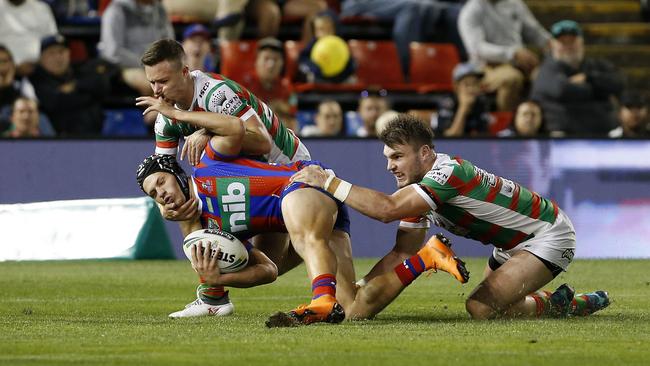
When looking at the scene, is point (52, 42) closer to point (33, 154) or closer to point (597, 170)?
point (33, 154)

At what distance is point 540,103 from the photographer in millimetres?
18141

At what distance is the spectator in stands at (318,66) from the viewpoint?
18.8 m

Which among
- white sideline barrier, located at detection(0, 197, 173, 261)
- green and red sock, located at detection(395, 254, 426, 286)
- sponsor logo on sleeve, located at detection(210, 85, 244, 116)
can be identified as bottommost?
white sideline barrier, located at detection(0, 197, 173, 261)

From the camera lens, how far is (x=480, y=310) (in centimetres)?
917

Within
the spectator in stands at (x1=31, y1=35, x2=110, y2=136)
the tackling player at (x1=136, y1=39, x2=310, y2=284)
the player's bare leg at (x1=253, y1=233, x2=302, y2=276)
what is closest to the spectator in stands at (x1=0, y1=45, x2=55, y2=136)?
the spectator in stands at (x1=31, y1=35, x2=110, y2=136)

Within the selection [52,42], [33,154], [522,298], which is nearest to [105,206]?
[33,154]

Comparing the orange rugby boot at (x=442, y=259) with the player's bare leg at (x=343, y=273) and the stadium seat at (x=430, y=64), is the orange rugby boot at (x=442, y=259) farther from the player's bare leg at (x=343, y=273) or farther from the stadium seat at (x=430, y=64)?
the stadium seat at (x=430, y=64)

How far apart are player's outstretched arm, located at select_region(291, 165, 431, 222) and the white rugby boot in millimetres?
1371

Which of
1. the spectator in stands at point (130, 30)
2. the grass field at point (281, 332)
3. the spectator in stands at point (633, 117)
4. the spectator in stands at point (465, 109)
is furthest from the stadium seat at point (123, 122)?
the spectator in stands at point (633, 117)

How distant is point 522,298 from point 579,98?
9.50 meters

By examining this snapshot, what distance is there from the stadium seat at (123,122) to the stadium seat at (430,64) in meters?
4.60

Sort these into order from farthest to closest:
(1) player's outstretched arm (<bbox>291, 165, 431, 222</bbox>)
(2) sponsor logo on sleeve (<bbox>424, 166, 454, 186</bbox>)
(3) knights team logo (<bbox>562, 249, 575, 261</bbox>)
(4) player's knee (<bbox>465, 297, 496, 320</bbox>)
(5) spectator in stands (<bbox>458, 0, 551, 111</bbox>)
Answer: (5) spectator in stands (<bbox>458, 0, 551, 111</bbox>)
(3) knights team logo (<bbox>562, 249, 575, 261</bbox>)
(4) player's knee (<bbox>465, 297, 496, 320</bbox>)
(2) sponsor logo on sleeve (<bbox>424, 166, 454, 186</bbox>)
(1) player's outstretched arm (<bbox>291, 165, 431, 222</bbox>)

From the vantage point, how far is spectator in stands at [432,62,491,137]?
17875 millimetres

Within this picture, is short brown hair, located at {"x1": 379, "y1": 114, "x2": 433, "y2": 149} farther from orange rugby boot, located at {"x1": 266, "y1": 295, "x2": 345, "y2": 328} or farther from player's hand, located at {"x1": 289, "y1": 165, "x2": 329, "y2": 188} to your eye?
orange rugby boot, located at {"x1": 266, "y1": 295, "x2": 345, "y2": 328}
